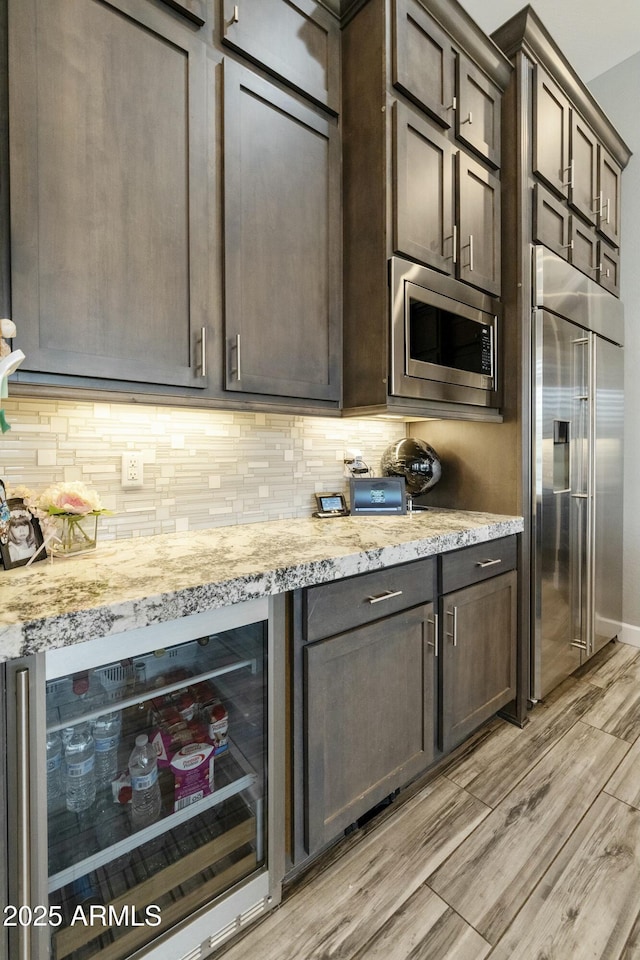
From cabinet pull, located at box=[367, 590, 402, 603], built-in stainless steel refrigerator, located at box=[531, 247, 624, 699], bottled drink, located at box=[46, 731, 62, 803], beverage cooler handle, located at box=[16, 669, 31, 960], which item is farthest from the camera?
built-in stainless steel refrigerator, located at box=[531, 247, 624, 699]

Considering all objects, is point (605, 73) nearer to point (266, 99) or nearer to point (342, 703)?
point (266, 99)

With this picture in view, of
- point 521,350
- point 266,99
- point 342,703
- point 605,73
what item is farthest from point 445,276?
point 605,73

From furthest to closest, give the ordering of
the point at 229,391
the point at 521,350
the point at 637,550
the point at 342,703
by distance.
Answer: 1. the point at 637,550
2. the point at 521,350
3. the point at 229,391
4. the point at 342,703

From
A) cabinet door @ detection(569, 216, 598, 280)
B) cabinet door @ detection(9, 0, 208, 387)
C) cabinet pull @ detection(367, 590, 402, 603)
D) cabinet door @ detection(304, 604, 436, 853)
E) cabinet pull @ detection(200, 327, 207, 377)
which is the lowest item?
cabinet door @ detection(304, 604, 436, 853)

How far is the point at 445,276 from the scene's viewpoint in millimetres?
1770

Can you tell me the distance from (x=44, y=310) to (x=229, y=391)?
1.69ft

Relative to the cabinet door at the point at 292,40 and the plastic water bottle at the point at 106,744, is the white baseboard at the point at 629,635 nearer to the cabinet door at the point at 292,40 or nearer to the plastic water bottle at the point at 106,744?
the plastic water bottle at the point at 106,744

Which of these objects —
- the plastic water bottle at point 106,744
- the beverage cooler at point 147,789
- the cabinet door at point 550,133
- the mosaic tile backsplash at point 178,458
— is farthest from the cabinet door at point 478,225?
the plastic water bottle at point 106,744

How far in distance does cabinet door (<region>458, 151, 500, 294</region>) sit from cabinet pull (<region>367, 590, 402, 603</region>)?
1.30m

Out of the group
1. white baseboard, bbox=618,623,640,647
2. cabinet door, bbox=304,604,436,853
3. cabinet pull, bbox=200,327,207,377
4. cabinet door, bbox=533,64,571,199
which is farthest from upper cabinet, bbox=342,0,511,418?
white baseboard, bbox=618,623,640,647

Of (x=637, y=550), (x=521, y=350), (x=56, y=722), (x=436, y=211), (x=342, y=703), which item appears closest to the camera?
(x=56, y=722)

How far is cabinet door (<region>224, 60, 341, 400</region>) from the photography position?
4.53 ft

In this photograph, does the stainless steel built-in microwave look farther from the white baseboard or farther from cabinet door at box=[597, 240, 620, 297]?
the white baseboard

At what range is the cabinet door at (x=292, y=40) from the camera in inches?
54.2
